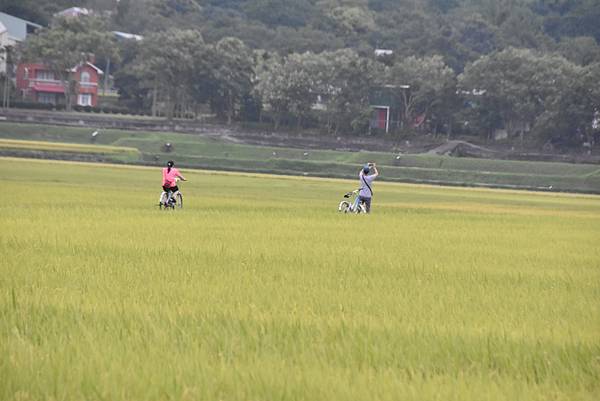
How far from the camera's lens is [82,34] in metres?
94.0

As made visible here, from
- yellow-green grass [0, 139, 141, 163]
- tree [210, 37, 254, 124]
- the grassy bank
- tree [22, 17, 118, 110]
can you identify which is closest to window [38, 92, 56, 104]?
tree [22, 17, 118, 110]

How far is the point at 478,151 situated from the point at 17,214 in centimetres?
6468

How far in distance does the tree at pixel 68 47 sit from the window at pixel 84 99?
665 cm

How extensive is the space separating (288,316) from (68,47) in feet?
287

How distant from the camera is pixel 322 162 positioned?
2749 inches

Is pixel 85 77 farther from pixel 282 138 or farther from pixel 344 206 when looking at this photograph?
pixel 344 206

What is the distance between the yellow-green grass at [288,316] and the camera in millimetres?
6551

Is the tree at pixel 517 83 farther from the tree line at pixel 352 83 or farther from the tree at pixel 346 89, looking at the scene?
the tree at pixel 346 89

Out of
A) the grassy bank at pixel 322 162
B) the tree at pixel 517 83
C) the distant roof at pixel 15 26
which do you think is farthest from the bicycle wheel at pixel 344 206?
the distant roof at pixel 15 26

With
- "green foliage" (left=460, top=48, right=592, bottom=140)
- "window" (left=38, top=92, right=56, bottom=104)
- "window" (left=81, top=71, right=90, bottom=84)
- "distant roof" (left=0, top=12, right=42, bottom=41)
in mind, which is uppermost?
"distant roof" (left=0, top=12, right=42, bottom=41)

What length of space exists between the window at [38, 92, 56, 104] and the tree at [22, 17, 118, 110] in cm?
720

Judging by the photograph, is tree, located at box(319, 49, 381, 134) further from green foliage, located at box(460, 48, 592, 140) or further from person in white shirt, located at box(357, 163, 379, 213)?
person in white shirt, located at box(357, 163, 379, 213)

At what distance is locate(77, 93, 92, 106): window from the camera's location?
10388 cm

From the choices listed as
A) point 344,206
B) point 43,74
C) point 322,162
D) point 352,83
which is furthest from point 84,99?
point 344,206
